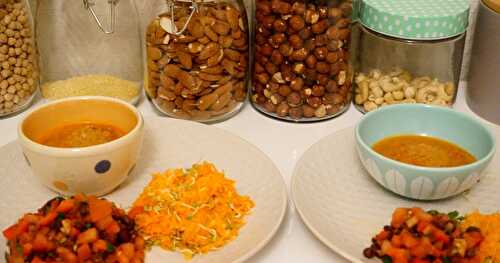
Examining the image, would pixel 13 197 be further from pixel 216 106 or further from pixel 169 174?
pixel 216 106

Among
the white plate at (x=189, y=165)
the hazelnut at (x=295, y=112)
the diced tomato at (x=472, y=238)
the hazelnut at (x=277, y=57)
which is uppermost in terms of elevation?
the hazelnut at (x=277, y=57)

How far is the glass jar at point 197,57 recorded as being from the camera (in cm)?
95

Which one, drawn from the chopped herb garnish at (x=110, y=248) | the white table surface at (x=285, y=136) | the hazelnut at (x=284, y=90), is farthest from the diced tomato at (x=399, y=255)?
the hazelnut at (x=284, y=90)

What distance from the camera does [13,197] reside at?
824mm

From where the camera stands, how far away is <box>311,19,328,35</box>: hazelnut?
3.11 ft

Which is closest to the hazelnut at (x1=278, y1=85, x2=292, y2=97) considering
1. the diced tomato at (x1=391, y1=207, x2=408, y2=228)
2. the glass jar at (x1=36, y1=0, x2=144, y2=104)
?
the glass jar at (x1=36, y1=0, x2=144, y2=104)

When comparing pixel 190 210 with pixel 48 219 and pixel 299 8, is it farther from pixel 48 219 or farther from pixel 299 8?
pixel 299 8

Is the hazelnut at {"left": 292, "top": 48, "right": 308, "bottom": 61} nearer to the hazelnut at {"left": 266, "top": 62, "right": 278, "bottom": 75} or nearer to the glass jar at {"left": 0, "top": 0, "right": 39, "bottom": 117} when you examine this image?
the hazelnut at {"left": 266, "top": 62, "right": 278, "bottom": 75}

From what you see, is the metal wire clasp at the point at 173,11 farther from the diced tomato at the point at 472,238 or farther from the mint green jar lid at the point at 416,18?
the diced tomato at the point at 472,238

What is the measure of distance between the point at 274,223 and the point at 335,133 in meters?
0.21

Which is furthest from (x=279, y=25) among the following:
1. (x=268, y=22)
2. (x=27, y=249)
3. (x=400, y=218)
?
(x=27, y=249)

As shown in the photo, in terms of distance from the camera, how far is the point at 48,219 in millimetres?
691

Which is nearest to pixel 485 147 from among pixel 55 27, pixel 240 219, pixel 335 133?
pixel 335 133

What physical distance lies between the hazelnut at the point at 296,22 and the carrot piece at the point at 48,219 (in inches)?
16.1
